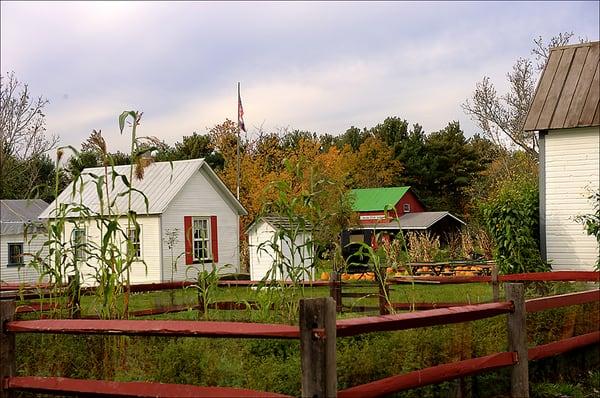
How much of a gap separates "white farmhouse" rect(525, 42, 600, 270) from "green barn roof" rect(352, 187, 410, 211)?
30.4 meters

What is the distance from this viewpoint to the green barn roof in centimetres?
4772

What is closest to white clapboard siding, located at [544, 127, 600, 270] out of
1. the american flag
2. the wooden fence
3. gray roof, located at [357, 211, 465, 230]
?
the wooden fence

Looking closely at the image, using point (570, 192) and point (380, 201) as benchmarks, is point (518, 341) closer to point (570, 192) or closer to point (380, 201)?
point (570, 192)

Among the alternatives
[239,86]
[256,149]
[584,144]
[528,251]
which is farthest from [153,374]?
[256,149]

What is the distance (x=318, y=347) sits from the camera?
3.92 metres

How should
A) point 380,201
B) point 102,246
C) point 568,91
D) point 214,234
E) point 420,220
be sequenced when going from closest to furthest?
point 102,246, point 568,91, point 214,234, point 420,220, point 380,201

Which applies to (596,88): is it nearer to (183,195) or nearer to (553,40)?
(183,195)

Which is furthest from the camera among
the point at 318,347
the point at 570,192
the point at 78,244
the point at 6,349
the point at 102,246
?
the point at 570,192

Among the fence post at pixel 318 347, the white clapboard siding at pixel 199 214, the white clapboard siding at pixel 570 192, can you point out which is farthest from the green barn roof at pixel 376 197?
the fence post at pixel 318 347

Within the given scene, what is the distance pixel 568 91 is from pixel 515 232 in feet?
10.9

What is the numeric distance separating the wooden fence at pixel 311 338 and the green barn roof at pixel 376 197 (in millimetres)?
41172

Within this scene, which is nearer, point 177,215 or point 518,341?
point 518,341

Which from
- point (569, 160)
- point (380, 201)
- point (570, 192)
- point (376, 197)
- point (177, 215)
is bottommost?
point (570, 192)

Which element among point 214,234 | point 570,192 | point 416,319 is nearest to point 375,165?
point 214,234
